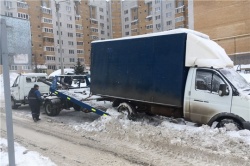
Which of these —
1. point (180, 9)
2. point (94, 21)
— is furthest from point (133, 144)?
point (94, 21)

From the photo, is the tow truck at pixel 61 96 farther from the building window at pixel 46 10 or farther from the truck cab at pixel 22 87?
the building window at pixel 46 10

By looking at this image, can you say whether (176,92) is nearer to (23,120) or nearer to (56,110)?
(56,110)

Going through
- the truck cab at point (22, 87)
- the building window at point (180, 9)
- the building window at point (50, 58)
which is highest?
the building window at point (180, 9)

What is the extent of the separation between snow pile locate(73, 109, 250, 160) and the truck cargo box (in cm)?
82

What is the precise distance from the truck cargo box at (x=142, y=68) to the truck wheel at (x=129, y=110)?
293 mm

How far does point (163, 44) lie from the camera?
7930mm

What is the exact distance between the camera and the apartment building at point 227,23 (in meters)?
43.4

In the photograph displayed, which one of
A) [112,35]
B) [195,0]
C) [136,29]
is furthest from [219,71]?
[112,35]

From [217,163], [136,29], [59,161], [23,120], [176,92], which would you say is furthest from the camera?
[136,29]

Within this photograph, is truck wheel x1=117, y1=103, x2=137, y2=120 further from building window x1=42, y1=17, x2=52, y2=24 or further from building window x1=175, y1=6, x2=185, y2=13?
building window x1=175, y1=6, x2=185, y2=13

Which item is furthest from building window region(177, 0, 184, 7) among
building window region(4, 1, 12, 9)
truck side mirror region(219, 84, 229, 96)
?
truck side mirror region(219, 84, 229, 96)

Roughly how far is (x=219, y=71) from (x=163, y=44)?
186 centimetres

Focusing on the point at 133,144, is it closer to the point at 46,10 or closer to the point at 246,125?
the point at 246,125

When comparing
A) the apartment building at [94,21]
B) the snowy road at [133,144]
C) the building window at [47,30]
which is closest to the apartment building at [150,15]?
the apartment building at [94,21]
